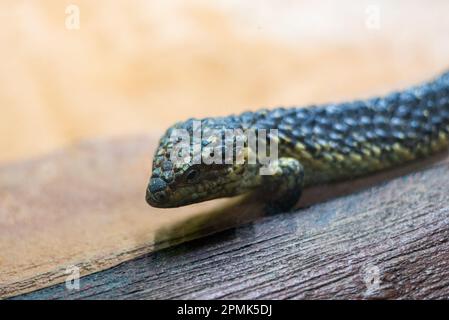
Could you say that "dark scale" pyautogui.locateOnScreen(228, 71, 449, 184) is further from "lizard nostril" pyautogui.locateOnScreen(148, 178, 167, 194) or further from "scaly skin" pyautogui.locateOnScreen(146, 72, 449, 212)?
"lizard nostril" pyautogui.locateOnScreen(148, 178, 167, 194)

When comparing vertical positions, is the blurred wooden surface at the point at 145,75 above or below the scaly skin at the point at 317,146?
above

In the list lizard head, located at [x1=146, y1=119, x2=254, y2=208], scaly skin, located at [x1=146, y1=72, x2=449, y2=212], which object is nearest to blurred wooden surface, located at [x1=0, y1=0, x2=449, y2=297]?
scaly skin, located at [x1=146, y1=72, x2=449, y2=212]

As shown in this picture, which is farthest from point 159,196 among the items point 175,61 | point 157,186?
point 175,61

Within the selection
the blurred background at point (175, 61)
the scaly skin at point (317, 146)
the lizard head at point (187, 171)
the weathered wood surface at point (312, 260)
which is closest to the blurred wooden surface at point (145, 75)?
the blurred background at point (175, 61)

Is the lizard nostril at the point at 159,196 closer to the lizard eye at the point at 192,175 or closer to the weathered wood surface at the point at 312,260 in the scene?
the lizard eye at the point at 192,175

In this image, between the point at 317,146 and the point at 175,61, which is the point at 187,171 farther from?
the point at 175,61
